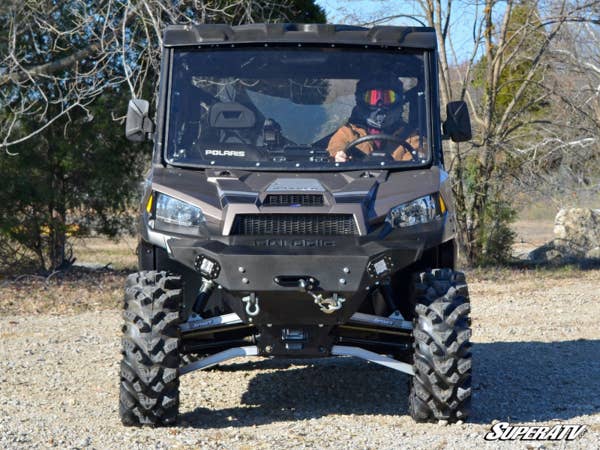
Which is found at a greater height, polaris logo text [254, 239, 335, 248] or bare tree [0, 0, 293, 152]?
bare tree [0, 0, 293, 152]

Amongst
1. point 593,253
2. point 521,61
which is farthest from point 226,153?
point 593,253

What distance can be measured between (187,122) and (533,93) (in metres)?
14.4

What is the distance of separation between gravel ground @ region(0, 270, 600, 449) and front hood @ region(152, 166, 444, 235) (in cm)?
130

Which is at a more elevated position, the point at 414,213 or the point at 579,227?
the point at 414,213

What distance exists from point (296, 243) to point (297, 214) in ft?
0.58

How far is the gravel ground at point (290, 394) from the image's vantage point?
6.36m

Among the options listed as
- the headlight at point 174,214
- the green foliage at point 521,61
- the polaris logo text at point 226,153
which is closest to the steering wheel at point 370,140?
the polaris logo text at point 226,153

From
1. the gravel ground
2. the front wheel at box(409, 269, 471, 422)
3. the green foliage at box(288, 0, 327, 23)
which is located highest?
the green foliage at box(288, 0, 327, 23)

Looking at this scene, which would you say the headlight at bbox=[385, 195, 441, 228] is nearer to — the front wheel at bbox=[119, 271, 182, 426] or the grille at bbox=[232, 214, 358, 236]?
the grille at bbox=[232, 214, 358, 236]

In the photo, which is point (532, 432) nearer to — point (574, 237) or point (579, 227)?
point (574, 237)

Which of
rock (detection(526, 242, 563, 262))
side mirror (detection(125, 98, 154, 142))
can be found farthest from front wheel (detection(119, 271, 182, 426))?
rock (detection(526, 242, 563, 262))

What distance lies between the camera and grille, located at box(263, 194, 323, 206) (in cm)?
644

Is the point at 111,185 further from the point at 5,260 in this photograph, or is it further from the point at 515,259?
the point at 515,259

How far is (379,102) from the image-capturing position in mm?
7336
